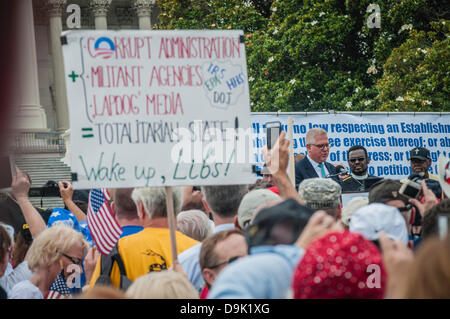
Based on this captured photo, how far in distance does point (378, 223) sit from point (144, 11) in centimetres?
4454

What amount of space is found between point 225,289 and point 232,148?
95.2 inches

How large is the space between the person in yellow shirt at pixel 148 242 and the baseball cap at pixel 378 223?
4.77 feet

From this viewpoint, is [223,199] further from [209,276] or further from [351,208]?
[209,276]

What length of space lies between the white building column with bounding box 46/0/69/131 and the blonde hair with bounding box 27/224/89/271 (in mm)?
39794

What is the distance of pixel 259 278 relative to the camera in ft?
8.71

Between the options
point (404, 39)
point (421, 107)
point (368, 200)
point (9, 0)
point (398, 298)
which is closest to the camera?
point (9, 0)

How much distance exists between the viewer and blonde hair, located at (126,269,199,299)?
10.8 ft

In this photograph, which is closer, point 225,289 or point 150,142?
point 225,289

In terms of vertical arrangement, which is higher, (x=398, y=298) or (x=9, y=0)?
(x=9, y=0)

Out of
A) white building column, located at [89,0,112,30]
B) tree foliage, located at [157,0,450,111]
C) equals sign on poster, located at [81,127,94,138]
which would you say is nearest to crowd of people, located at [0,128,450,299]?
equals sign on poster, located at [81,127,94,138]

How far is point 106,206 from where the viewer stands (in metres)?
6.21

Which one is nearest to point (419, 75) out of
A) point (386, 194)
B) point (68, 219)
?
point (68, 219)
